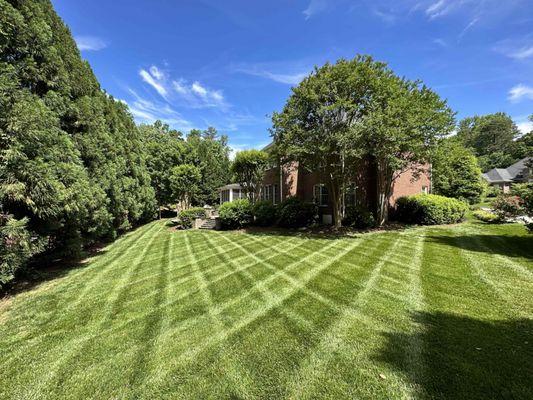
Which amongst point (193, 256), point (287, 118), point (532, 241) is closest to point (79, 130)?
point (193, 256)

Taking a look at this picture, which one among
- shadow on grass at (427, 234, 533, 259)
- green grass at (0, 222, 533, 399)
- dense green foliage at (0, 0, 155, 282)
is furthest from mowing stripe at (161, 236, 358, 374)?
dense green foliage at (0, 0, 155, 282)

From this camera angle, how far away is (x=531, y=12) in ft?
27.1

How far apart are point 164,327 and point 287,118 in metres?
10.8

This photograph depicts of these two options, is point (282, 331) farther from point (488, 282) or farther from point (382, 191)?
point (382, 191)

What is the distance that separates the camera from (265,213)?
16516mm

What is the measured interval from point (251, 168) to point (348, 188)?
978cm

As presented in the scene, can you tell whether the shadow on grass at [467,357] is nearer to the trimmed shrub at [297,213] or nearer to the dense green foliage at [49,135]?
the dense green foliage at [49,135]

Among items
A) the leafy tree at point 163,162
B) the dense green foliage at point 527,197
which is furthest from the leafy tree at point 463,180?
the leafy tree at point 163,162

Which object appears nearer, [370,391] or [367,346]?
[370,391]

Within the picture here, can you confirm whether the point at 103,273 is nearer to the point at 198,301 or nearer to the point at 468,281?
the point at 198,301

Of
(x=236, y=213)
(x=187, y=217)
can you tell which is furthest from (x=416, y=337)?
(x=187, y=217)

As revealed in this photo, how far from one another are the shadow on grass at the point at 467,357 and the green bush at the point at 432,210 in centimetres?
1155

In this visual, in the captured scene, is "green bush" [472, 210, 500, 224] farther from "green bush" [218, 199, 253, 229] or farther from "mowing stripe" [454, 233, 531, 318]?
"green bush" [218, 199, 253, 229]

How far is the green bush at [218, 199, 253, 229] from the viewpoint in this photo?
1686cm
